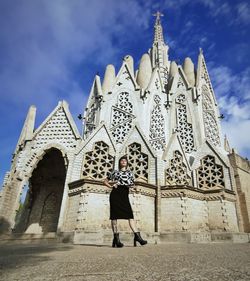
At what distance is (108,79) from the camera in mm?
24750

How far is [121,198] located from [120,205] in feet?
0.58

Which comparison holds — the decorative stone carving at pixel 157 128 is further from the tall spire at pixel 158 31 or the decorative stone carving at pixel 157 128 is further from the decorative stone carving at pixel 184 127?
the tall spire at pixel 158 31

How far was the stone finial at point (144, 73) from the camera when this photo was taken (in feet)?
80.8

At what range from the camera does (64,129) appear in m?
15.0

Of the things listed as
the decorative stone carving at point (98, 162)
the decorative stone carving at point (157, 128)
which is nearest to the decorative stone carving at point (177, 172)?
the decorative stone carving at point (98, 162)

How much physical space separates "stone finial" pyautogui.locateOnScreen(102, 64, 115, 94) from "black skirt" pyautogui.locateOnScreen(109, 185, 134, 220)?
60.4ft

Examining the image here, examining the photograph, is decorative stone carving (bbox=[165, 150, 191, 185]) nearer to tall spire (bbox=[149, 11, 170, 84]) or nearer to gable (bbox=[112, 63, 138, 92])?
gable (bbox=[112, 63, 138, 92])

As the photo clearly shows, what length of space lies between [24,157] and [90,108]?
36.2ft

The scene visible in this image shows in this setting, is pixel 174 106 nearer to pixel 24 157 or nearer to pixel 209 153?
pixel 209 153

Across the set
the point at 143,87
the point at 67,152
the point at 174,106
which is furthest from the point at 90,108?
Answer: the point at 67,152

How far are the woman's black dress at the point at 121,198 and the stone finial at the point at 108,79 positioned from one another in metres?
18.2

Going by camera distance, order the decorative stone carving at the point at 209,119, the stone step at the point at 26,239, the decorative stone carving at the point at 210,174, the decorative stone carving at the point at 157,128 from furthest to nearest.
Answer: the decorative stone carving at the point at 209,119, the decorative stone carving at the point at 157,128, the decorative stone carving at the point at 210,174, the stone step at the point at 26,239

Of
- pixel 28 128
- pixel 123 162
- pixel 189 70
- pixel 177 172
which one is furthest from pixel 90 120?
pixel 123 162

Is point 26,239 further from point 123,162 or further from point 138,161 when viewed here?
point 123,162
